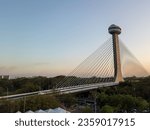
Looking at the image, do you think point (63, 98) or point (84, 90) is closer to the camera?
point (63, 98)

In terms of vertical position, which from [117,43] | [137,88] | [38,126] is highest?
[117,43]

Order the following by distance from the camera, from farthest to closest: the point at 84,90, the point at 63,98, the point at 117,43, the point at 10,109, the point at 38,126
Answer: the point at 117,43 < the point at 84,90 < the point at 63,98 < the point at 10,109 < the point at 38,126

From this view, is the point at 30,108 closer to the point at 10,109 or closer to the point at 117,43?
the point at 10,109

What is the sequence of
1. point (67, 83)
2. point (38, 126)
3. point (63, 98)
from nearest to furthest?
point (38, 126) → point (63, 98) → point (67, 83)

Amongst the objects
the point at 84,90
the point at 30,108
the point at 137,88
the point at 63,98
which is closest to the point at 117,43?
the point at 84,90

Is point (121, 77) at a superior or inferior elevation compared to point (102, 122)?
superior

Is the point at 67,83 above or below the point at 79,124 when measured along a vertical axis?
above

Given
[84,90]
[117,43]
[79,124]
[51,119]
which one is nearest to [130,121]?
[79,124]

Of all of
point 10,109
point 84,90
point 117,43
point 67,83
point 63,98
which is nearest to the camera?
point 10,109

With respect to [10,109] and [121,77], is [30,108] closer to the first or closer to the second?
[10,109]
